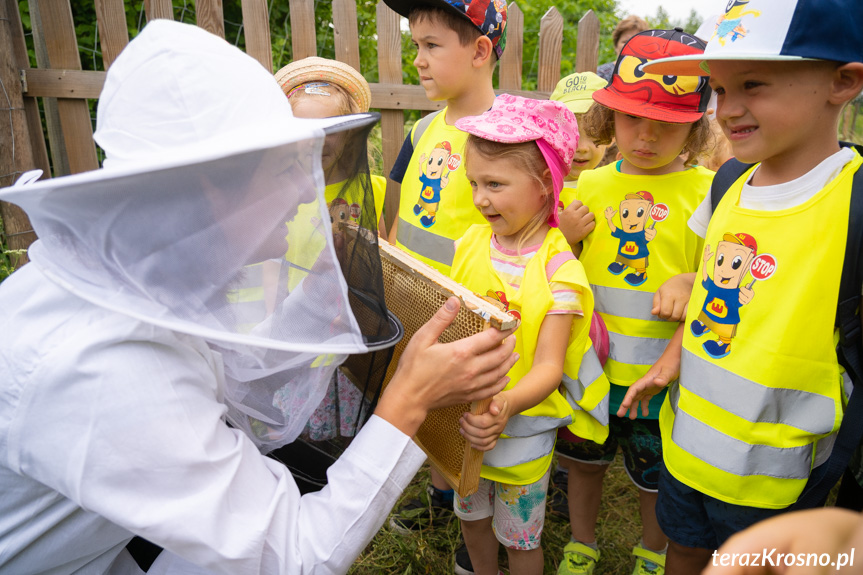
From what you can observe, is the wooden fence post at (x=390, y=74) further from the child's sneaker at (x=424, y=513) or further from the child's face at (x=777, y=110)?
the child's face at (x=777, y=110)

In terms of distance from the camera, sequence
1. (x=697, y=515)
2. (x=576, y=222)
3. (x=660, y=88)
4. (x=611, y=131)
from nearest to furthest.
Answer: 1. (x=697, y=515)
2. (x=660, y=88)
3. (x=576, y=222)
4. (x=611, y=131)

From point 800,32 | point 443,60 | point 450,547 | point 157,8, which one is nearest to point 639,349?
point 800,32

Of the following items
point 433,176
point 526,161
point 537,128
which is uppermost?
point 537,128

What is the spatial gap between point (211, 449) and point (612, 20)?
1340cm

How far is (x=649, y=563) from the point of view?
2602mm

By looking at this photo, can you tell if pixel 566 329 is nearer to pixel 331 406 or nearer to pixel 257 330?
pixel 331 406

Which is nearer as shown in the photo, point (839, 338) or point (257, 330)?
point (257, 330)

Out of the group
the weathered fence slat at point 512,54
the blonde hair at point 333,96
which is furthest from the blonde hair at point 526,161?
the weathered fence slat at point 512,54

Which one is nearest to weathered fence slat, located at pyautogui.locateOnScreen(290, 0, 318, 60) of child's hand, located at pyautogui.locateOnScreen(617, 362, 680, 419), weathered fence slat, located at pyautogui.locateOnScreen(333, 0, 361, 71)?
weathered fence slat, located at pyautogui.locateOnScreen(333, 0, 361, 71)

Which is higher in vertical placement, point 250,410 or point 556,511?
point 250,410

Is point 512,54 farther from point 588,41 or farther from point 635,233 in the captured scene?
point 635,233

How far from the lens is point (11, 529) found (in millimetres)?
1467

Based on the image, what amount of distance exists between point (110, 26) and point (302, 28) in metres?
A: 1.48

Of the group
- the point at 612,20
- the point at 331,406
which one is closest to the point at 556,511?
the point at 331,406
